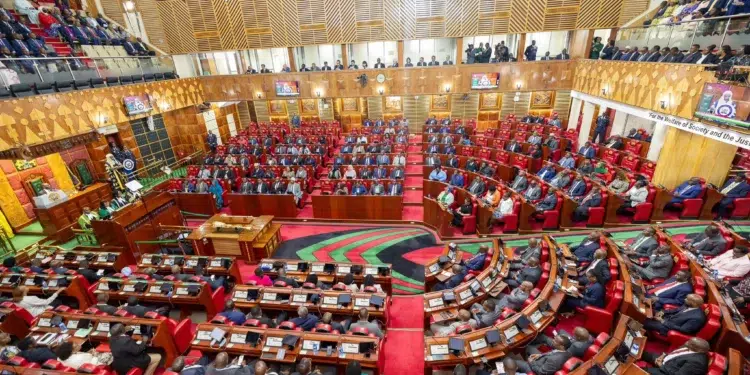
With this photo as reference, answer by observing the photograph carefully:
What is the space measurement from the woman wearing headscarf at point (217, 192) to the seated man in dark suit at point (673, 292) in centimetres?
1152

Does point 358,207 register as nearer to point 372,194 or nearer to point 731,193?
point 372,194

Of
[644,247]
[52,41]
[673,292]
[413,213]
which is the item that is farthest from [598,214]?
[52,41]

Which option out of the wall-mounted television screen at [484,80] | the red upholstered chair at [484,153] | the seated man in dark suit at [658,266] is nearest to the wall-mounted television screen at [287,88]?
the wall-mounted television screen at [484,80]

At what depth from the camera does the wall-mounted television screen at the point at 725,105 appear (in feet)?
22.3

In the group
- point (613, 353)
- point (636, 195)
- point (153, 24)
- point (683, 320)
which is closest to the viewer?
point (613, 353)

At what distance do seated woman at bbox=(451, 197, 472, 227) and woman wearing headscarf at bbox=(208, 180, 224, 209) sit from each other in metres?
7.83

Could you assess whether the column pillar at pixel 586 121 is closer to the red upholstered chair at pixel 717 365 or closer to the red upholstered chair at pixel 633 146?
the red upholstered chair at pixel 633 146

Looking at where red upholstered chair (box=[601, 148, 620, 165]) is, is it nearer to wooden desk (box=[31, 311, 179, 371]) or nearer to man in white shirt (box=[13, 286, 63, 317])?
wooden desk (box=[31, 311, 179, 371])

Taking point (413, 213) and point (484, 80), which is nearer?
point (413, 213)

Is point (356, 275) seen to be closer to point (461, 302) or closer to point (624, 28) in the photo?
point (461, 302)

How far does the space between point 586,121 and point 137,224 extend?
17484 millimetres

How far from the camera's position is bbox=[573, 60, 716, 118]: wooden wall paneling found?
27.0ft

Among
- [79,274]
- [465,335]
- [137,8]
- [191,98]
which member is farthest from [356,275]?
[137,8]

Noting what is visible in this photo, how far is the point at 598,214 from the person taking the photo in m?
8.34
